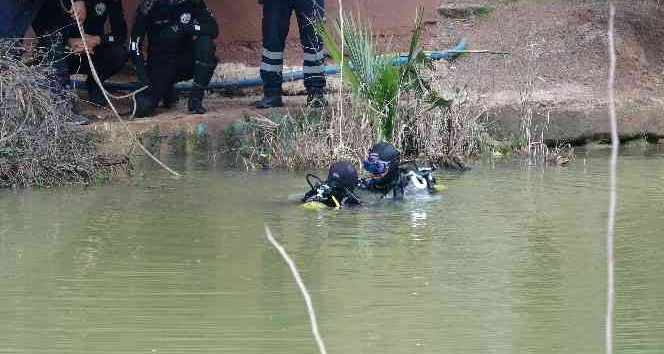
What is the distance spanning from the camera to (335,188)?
403 inches

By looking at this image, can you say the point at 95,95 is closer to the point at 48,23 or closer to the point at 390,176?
the point at 48,23

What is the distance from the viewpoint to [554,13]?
1659cm

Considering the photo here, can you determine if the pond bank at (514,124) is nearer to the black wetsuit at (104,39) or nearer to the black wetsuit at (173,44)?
the black wetsuit at (173,44)

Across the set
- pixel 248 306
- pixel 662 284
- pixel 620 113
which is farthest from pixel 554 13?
pixel 248 306

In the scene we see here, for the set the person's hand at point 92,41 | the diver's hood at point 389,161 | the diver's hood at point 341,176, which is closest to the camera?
the diver's hood at point 341,176

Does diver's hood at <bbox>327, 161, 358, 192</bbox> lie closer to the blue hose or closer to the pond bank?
the pond bank

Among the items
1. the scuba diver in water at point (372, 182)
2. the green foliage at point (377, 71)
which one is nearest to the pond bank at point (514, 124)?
the green foliage at point (377, 71)

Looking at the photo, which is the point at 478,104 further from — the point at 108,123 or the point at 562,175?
the point at 108,123

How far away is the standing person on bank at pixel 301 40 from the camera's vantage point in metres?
13.6

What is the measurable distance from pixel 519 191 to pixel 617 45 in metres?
5.02

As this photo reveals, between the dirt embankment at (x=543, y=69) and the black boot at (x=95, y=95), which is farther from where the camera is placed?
the dirt embankment at (x=543, y=69)

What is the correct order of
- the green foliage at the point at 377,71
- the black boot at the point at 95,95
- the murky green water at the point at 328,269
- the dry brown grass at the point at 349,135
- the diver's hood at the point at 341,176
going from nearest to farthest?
1. the murky green water at the point at 328,269
2. the diver's hood at the point at 341,176
3. the green foliage at the point at 377,71
4. the dry brown grass at the point at 349,135
5. the black boot at the point at 95,95

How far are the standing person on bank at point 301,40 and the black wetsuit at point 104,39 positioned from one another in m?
1.54

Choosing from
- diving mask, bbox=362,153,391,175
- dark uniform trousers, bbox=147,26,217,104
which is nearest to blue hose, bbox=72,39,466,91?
dark uniform trousers, bbox=147,26,217,104
